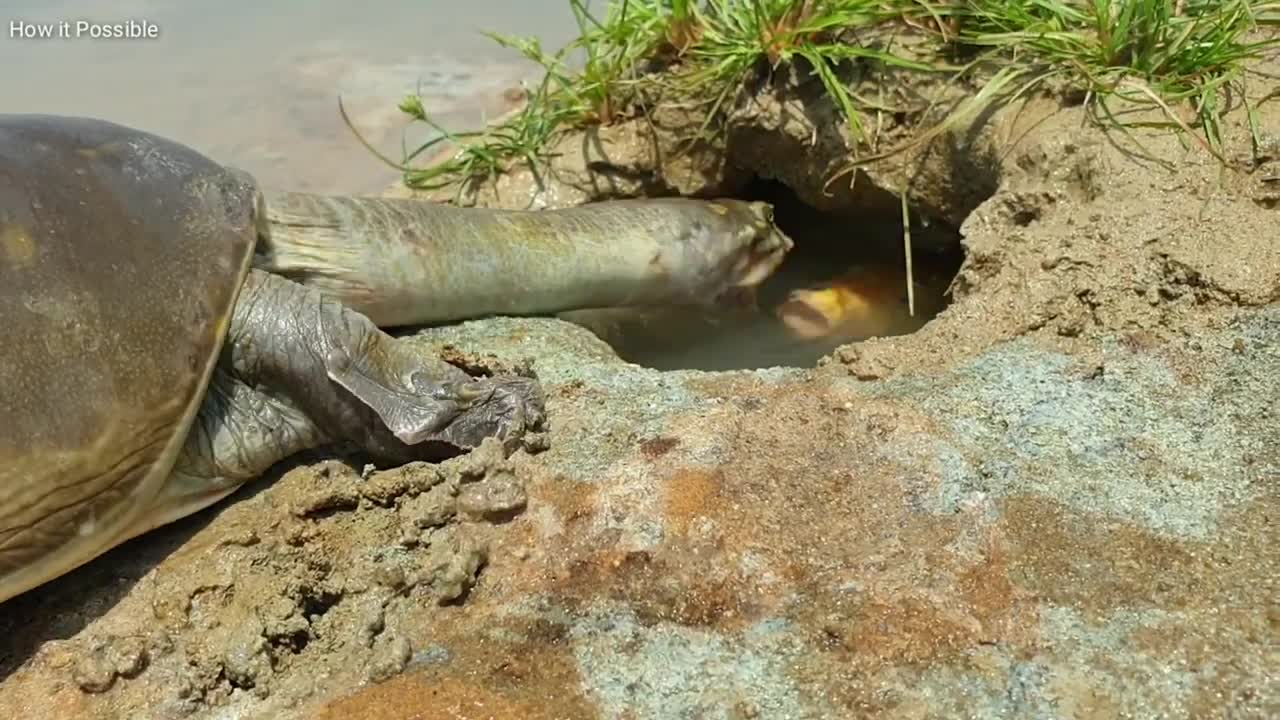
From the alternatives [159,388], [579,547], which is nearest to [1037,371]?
[579,547]

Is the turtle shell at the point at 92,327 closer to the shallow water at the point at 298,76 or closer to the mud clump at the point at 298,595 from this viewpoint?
the mud clump at the point at 298,595

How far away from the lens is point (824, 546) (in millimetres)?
1790

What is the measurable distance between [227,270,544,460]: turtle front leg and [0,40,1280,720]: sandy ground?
3.7 inches

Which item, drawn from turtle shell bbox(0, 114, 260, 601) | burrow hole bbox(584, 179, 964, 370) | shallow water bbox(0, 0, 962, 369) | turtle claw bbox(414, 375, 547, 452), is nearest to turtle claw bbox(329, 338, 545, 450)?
turtle claw bbox(414, 375, 547, 452)

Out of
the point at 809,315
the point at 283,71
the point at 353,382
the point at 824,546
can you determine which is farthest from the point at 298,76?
the point at 824,546

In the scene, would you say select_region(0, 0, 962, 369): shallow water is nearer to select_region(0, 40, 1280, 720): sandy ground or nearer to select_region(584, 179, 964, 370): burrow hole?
select_region(584, 179, 964, 370): burrow hole

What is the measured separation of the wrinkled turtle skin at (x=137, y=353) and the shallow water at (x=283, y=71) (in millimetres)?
2048

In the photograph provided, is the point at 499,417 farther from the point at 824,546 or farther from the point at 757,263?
the point at 757,263

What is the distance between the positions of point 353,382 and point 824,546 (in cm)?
103

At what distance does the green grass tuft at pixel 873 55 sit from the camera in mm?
2678

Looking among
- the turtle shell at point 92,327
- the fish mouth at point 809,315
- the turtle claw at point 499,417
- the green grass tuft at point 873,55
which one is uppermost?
the green grass tuft at point 873,55

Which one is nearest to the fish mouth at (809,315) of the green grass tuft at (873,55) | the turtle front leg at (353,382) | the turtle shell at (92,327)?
the green grass tuft at (873,55)

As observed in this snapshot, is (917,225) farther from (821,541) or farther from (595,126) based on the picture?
(821,541)

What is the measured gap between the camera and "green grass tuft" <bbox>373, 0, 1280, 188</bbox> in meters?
2.68
